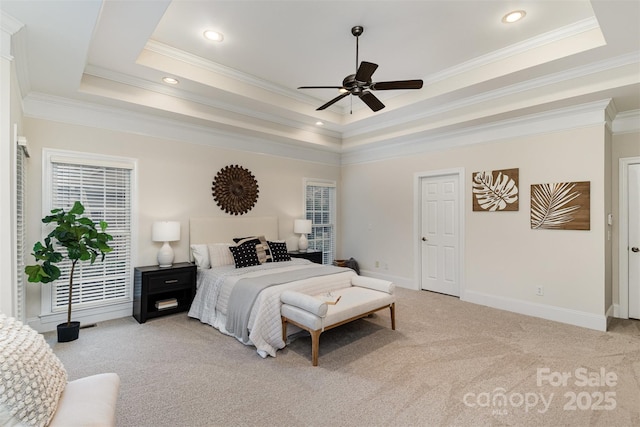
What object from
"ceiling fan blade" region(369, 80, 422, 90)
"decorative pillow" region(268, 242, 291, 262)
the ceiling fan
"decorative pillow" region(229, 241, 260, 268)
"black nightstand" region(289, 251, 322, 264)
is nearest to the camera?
the ceiling fan

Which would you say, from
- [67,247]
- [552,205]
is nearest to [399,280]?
[552,205]

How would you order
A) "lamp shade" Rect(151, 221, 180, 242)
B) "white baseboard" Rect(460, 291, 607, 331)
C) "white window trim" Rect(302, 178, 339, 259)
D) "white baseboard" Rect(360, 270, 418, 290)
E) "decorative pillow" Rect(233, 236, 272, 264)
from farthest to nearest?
1. "white window trim" Rect(302, 178, 339, 259)
2. "white baseboard" Rect(360, 270, 418, 290)
3. "decorative pillow" Rect(233, 236, 272, 264)
4. "lamp shade" Rect(151, 221, 180, 242)
5. "white baseboard" Rect(460, 291, 607, 331)

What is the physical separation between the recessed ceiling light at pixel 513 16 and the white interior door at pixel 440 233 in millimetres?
2442

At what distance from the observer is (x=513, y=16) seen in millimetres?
2746

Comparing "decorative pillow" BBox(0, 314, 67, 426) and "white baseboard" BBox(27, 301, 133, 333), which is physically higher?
"decorative pillow" BBox(0, 314, 67, 426)

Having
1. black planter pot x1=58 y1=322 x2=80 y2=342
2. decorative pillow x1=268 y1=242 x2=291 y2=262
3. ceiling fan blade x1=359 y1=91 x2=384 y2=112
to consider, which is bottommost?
black planter pot x1=58 y1=322 x2=80 y2=342

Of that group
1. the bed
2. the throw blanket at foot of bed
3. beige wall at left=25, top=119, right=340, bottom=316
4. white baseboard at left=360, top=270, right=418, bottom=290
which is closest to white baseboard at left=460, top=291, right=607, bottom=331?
white baseboard at left=360, top=270, right=418, bottom=290

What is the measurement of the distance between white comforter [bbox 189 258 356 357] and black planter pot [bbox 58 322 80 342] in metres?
1.15

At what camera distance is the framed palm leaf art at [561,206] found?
367cm

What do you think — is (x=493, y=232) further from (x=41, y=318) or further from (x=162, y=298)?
(x=41, y=318)

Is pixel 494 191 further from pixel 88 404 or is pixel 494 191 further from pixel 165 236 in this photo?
pixel 88 404

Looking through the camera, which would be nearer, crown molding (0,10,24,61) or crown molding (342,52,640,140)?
crown molding (0,10,24,61)

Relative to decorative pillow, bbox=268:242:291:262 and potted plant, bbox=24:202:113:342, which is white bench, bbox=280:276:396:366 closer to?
decorative pillow, bbox=268:242:291:262

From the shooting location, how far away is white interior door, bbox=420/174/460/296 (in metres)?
4.93
